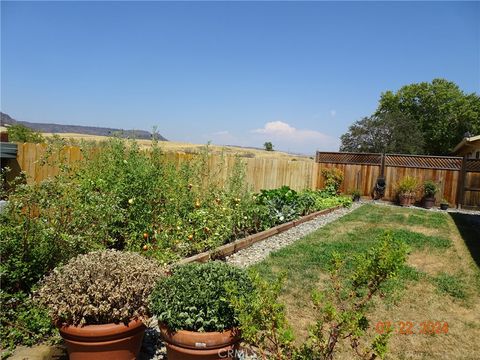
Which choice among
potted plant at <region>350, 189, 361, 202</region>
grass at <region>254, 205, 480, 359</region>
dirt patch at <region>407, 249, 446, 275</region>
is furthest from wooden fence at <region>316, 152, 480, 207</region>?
dirt patch at <region>407, 249, 446, 275</region>

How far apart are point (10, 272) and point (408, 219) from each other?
33.3 ft

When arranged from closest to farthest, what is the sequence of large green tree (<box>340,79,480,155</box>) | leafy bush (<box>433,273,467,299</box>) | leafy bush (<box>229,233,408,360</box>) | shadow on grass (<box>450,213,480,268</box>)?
leafy bush (<box>229,233,408,360</box>), leafy bush (<box>433,273,467,299</box>), shadow on grass (<box>450,213,480,268</box>), large green tree (<box>340,79,480,155</box>)

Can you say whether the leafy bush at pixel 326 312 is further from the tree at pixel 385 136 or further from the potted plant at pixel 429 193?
the tree at pixel 385 136

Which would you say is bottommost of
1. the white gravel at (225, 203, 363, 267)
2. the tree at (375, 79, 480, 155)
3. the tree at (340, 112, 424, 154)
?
the white gravel at (225, 203, 363, 267)

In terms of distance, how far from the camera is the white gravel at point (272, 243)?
5668 millimetres

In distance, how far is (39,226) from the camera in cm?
316

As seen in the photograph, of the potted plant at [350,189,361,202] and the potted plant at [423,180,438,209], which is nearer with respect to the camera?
the potted plant at [423,180,438,209]

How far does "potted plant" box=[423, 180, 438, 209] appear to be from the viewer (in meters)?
13.9

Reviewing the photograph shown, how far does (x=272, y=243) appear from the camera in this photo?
6.91m

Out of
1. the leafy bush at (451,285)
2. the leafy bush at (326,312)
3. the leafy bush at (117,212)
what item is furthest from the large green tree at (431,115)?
the leafy bush at (326,312)

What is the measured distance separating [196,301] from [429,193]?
14.1 m

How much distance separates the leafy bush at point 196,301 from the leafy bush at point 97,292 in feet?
0.45

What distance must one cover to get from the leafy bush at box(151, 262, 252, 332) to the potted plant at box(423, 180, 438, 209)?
1354 cm

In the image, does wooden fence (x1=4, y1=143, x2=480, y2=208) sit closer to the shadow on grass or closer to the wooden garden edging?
the wooden garden edging
